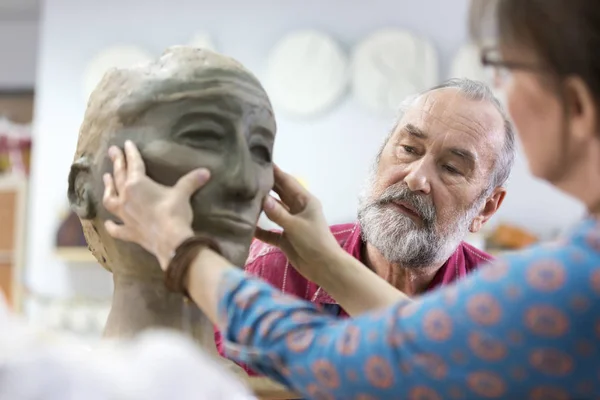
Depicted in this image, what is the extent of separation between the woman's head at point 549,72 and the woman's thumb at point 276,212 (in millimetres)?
563

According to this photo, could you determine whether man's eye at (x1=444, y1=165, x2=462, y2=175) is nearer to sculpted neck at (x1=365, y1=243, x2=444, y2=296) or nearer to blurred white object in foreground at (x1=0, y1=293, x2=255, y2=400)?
sculpted neck at (x1=365, y1=243, x2=444, y2=296)

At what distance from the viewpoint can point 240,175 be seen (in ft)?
4.83

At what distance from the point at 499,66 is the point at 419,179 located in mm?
887

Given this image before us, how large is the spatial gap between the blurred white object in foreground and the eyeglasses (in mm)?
552

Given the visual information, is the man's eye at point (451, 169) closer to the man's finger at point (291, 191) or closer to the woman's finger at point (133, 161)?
the man's finger at point (291, 191)

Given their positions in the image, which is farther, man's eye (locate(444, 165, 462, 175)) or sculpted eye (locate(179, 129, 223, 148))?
man's eye (locate(444, 165, 462, 175))

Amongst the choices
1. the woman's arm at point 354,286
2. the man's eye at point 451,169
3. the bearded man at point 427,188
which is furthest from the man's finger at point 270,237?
the man's eye at point 451,169

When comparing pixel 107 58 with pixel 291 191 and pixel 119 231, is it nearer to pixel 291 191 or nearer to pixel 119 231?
pixel 291 191

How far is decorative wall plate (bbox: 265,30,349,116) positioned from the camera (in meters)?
4.97

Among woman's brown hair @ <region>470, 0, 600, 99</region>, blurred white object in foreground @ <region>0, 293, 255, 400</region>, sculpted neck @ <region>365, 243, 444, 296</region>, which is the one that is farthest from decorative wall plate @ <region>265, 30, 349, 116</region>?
blurred white object in foreground @ <region>0, 293, 255, 400</region>

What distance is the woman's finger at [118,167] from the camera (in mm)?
1400

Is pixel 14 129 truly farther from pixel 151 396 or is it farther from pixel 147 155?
pixel 151 396

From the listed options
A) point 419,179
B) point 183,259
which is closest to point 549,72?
point 183,259

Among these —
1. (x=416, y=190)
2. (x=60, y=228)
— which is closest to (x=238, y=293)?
(x=416, y=190)
